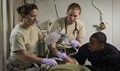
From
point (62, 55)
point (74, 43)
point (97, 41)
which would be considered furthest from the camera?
point (74, 43)

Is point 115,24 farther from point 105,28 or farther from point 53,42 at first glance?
point 53,42

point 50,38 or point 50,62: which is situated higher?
point 50,38

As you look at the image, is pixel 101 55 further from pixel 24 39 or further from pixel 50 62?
pixel 24 39

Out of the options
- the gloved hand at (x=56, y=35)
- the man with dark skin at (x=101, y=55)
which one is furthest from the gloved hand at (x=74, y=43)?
the man with dark skin at (x=101, y=55)

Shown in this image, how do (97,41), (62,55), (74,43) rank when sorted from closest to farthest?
(97,41), (62,55), (74,43)

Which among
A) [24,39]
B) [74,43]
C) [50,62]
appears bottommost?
Result: [50,62]

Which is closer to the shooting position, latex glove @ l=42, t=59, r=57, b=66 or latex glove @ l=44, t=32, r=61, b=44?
latex glove @ l=42, t=59, r=57, b=66

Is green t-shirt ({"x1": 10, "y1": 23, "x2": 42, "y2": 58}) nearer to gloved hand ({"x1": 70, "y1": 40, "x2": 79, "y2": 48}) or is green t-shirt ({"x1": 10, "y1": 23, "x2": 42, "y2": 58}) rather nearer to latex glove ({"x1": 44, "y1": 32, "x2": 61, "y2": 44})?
latex glove ({"x1": 44, "y1": 32, "x2": 61, "y2": 44})

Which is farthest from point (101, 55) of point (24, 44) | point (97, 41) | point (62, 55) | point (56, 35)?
point (24, 44)

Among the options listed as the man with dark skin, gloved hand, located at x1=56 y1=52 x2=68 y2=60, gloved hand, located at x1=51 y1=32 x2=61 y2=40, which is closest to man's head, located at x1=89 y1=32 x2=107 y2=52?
the man with dark skin

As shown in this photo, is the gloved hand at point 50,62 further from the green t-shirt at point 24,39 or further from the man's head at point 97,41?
the man's head at point 97,41

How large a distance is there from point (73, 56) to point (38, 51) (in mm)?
397

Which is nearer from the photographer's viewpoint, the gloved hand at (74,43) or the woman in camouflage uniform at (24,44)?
the woman in camouflage uniform at (24,44)

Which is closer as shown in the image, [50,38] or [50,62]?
[50,62]
